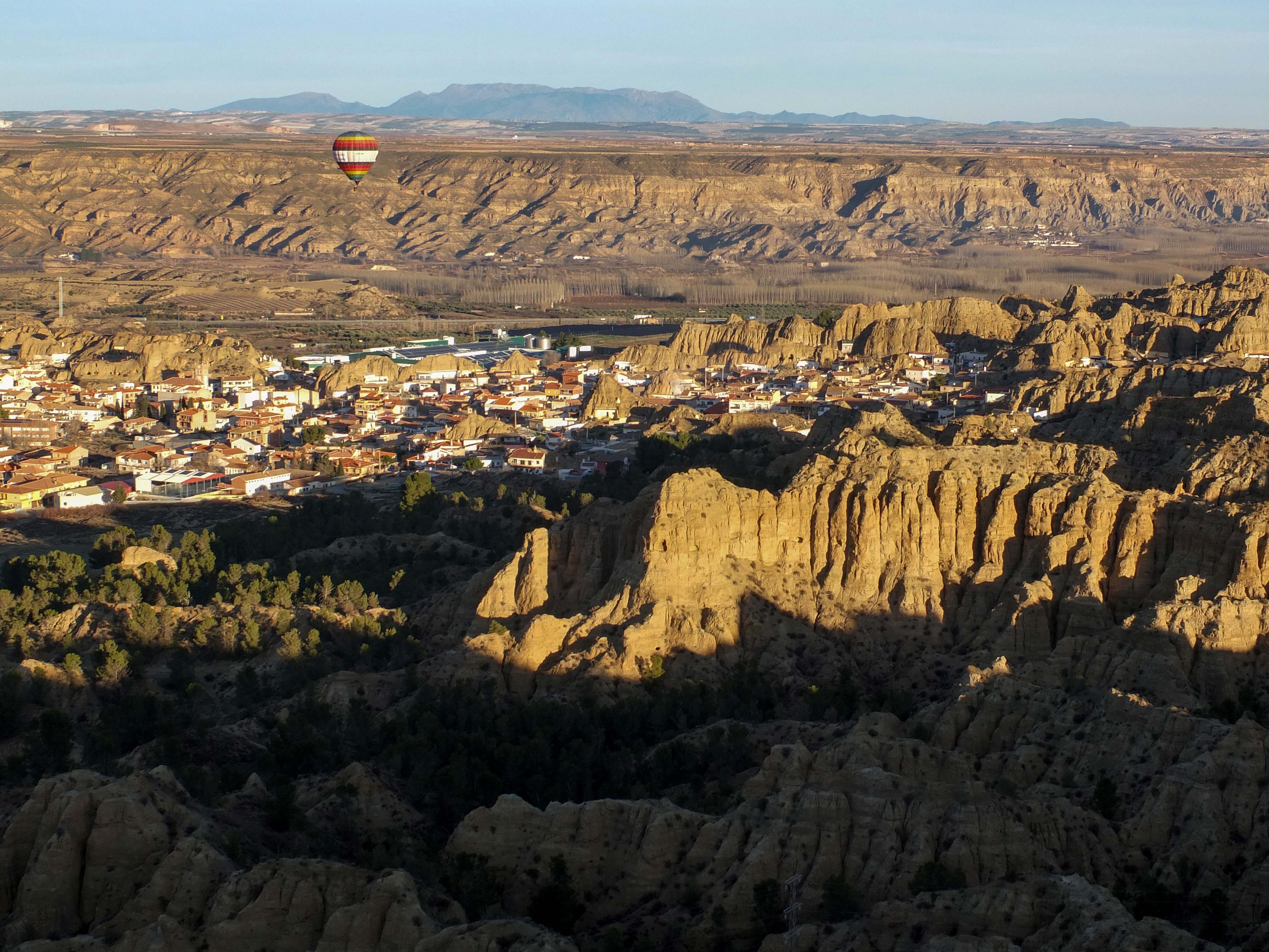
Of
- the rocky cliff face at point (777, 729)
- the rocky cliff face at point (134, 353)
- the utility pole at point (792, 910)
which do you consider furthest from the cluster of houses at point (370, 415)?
the utility pole at point (792, 910)

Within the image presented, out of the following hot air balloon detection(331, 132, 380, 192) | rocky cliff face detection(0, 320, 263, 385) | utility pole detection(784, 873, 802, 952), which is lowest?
rocky cliff face detection(0, 320, 263, 385)

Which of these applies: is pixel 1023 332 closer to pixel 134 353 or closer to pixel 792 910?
pixel 134 353

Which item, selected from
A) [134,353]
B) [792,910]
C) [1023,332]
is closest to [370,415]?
[134,353]

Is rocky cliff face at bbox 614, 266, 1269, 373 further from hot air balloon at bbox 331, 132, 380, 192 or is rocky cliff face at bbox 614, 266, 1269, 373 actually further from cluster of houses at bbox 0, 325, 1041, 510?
hot air balloon at bbox 331, 132, 380, 192

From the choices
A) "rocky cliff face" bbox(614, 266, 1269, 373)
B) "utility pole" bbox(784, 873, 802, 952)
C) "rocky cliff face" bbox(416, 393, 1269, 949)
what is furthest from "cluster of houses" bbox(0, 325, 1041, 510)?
"utility pole" bbox(784, 873, 802, 952)

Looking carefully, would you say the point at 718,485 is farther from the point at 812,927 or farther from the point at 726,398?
the point at 726,398

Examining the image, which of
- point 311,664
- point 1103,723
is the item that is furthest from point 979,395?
point 1103,723
